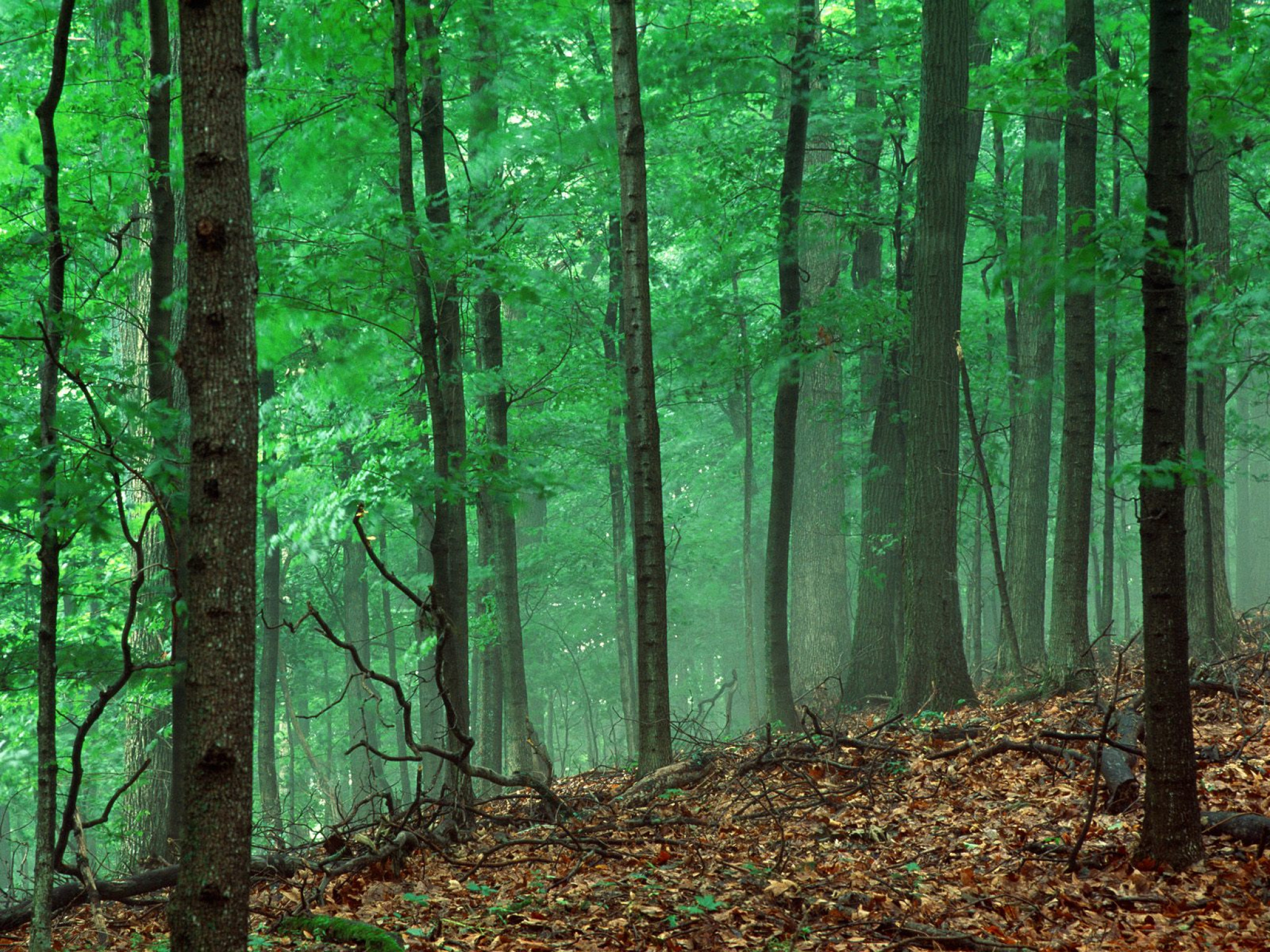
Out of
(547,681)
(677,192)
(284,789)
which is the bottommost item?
(284,789)

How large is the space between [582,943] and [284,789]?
1294 inches

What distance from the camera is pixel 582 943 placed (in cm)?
454

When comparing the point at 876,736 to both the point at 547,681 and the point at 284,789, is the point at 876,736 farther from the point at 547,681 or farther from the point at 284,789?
the point at 284,789

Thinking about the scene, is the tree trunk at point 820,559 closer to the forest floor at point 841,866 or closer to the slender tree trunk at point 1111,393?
the slender tree trunk at point 1111,393

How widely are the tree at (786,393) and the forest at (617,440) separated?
6 cm

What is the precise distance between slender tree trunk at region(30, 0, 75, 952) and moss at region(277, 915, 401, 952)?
1034 mm

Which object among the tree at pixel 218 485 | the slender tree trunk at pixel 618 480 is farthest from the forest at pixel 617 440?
the slender tree trunk at pixel 618 480

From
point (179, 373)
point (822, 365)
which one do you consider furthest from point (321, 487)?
point (822, 365)

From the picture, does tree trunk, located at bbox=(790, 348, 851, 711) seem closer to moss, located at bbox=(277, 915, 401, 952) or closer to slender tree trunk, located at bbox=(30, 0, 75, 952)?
moss, located at bbox=(277, 915, 401, 952)

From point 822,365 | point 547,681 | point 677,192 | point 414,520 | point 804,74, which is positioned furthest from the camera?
point 547,681

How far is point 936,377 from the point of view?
10133mm

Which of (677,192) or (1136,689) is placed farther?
(677,192)

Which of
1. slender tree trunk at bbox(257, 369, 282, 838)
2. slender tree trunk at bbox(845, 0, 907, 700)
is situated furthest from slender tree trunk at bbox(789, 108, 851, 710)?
slender tree trunk at bbox(257, 369, 282, 838)

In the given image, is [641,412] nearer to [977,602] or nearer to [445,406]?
[445,406]
